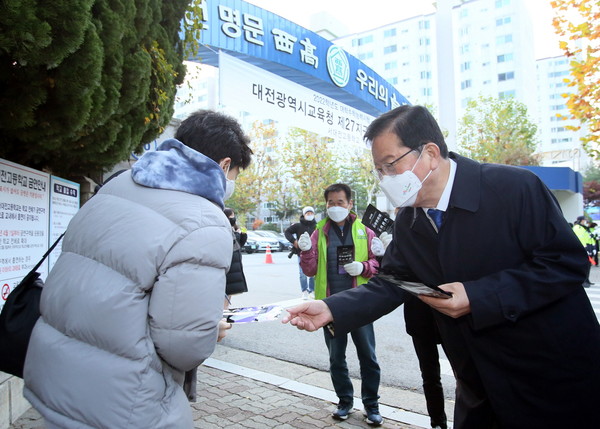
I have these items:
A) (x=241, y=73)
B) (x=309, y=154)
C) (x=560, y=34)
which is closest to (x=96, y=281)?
(x=241, y=73)

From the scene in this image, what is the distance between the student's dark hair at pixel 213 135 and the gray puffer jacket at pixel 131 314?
49cm

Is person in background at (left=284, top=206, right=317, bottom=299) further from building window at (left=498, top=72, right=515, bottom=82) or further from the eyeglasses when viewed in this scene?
building window at (left=498, top=72, right=515, bottom=82)

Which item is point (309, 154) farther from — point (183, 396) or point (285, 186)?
point (183, 396)

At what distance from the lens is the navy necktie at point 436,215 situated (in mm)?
1959

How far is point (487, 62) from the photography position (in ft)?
188

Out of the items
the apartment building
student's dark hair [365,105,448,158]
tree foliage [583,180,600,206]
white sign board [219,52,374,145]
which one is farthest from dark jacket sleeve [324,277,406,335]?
the apartment building

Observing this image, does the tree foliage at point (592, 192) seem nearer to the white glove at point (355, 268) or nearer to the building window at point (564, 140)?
the white glove at point (355, 268)

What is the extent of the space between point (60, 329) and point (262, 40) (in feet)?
18.4

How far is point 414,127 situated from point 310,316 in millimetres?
1016

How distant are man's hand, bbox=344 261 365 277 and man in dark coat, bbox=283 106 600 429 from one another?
190 cm

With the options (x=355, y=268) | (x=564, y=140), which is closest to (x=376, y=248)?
(x=355, y=268)

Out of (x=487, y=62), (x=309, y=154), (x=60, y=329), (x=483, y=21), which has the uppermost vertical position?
(x=483, y=21)

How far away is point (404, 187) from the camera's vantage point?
80.4 inches

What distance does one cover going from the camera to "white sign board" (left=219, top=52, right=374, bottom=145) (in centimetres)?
576
